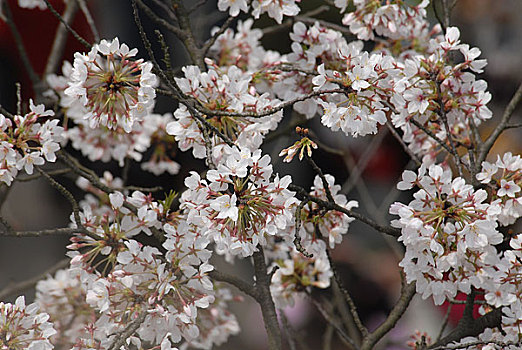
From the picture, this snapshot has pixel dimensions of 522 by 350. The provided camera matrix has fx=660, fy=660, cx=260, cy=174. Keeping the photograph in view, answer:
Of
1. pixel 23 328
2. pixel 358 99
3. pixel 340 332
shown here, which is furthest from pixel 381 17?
pixel 23 328

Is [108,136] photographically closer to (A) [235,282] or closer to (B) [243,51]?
(B) [243,51]

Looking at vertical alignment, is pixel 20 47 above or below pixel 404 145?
above

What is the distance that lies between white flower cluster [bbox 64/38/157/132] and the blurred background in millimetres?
1935

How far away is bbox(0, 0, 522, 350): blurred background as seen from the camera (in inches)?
133

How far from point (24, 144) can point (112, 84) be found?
0.19m

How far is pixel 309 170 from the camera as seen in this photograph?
14.2 feet

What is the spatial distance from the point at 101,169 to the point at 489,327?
2.87 metres

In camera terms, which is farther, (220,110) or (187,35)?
(187,35)

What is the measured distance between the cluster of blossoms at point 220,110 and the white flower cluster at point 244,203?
0.47ft

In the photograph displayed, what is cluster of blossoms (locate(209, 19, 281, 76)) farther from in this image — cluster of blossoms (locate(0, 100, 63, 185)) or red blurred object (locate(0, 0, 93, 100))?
red blurred object (locate(0, 0, 93, 100))

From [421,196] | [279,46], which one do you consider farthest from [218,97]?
[279,46]

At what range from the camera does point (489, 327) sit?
1.18 metres

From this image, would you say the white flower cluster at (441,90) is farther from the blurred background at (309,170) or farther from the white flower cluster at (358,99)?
the blurred background at (309,170)

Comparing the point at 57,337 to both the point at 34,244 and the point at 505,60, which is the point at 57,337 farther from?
the point at 505,60
